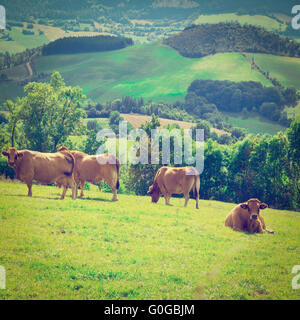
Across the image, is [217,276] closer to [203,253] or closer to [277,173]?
[203,253]

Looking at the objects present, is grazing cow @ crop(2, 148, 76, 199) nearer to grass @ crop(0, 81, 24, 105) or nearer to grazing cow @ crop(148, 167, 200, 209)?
grazing cow @ crop(148, 167, 200, 209)

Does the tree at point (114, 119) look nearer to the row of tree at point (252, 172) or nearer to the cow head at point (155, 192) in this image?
the row of tree at point (252, 172)

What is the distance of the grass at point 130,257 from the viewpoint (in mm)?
11570

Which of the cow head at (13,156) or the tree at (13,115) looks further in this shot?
the tree at (13,115)

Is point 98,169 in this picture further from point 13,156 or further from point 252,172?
point 252,172

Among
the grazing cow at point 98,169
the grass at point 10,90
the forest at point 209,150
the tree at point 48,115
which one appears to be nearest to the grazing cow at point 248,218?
the grazing cow at point 98,169

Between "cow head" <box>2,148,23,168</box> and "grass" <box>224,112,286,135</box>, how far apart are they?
483ft

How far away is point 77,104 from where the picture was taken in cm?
6372

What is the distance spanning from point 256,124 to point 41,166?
541ft

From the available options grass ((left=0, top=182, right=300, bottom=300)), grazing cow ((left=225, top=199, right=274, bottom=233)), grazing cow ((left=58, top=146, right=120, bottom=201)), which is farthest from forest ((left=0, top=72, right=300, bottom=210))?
grass ((left=0, top=182, right=300, bottom=300))

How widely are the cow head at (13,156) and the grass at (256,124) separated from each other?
14720cm

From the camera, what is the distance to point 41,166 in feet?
75.9

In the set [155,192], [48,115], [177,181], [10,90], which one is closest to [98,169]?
[155,192]
